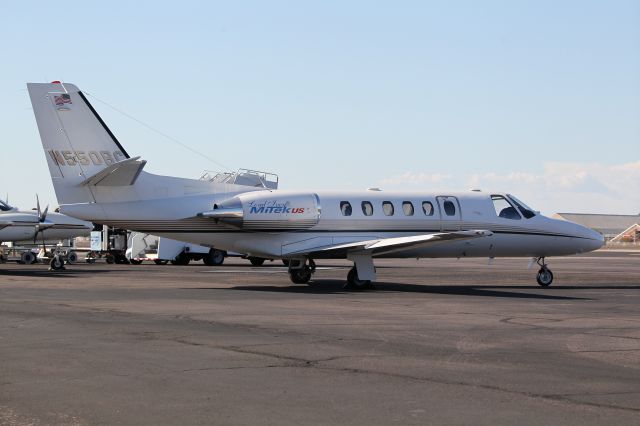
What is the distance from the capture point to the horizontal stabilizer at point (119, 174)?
26719mm

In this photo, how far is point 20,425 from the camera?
786cm

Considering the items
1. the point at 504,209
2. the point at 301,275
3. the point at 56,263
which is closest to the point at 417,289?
the point at 301,275

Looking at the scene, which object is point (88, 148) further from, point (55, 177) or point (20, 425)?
point (20, 425)

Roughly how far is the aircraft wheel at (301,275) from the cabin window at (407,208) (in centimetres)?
390

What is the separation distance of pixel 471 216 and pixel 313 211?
18.9 ft

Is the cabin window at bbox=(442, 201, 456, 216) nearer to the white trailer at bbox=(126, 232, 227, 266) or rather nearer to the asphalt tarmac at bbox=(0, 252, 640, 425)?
the asphalt tarmac at bbox=(0, 252, 640, 425)

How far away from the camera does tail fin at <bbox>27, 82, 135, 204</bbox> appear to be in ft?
89.8

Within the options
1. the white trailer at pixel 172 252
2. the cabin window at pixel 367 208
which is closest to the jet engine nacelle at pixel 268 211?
the cabin window at pixel 367 208

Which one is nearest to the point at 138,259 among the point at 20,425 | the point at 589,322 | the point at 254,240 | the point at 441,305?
the point at 254,240

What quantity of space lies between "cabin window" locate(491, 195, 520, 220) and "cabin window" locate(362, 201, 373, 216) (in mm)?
4688

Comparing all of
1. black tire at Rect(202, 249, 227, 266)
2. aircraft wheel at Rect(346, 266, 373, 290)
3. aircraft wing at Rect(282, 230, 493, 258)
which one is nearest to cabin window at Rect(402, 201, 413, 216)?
aircraft wing at Rect(282, 230, 493, 258)

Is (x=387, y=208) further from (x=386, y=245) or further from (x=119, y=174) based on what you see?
(x=119, y=174)

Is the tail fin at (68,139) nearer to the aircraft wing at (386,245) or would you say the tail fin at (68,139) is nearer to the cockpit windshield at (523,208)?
the aircraft wing at (386,245)

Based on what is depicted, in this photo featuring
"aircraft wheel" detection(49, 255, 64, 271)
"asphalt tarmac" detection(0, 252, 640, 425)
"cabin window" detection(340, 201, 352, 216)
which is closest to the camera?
"asphalt tarmac" detection(0, 252, 640, 425)
